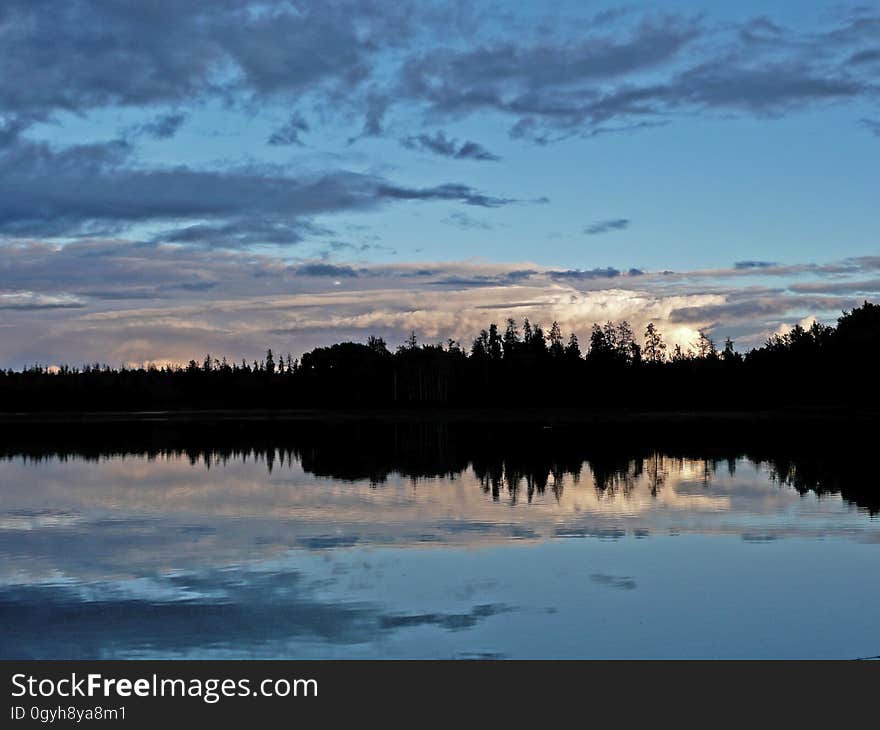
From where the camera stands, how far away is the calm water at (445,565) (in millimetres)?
15008

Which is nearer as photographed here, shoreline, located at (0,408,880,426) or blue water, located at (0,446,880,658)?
blue water, located at (0,446,880,658)

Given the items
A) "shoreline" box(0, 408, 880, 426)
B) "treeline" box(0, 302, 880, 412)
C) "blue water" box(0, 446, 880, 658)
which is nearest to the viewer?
"blue water" box(0, 446, 880, 658)

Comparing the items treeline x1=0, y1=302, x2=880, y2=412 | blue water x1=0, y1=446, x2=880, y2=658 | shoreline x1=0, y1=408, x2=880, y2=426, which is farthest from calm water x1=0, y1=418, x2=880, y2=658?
treeline x1=0, y1=302, x2=880, y2=412

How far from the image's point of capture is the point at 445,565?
818 inches

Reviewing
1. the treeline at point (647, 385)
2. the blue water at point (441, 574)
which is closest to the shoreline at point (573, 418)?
the treeline at point (647, 385)

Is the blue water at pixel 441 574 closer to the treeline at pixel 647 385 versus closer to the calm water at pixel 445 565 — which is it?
the calm water at pixel 445 565

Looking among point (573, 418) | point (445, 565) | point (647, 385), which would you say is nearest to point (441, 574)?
point (445, 565)

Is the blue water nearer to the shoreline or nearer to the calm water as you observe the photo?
the calm water

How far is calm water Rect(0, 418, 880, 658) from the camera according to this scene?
15.0 m

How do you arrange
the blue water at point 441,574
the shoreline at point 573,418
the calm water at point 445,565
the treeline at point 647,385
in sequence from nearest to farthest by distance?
the blue water at point 441,574 < the calm water at point 445,565 < the shoreline at point 573,418 < the treeline at point 647,385

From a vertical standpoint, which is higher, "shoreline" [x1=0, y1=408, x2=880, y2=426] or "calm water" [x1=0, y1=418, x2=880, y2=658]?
"shoreline" [x1=0, y1=408, x2=880, y2=426]

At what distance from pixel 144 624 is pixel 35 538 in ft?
35.1

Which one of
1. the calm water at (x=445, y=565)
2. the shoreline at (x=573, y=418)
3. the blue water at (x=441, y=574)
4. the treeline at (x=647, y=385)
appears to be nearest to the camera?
the blue water at (x=441, y=574)
